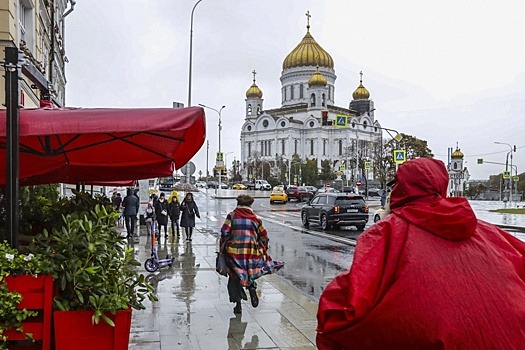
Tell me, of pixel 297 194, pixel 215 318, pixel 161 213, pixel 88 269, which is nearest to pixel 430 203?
pixel 88 269

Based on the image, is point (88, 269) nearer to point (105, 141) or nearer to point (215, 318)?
point (105, 141)

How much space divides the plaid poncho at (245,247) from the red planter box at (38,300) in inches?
136

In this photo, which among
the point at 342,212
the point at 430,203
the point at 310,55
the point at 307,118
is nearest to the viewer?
the point at 430,203

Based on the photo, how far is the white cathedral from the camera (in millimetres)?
115812

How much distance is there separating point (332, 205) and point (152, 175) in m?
16.0

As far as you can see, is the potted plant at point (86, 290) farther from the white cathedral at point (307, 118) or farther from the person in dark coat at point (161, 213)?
the white cathedral at point (307, 118)

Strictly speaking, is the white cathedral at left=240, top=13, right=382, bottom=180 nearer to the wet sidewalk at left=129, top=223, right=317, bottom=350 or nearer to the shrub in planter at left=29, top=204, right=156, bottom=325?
the wet sidewalk at left=129, top=223, right=317, bottom=350

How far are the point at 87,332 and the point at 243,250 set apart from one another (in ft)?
11.2

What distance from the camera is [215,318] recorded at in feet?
24.5

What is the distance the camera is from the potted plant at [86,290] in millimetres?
4199

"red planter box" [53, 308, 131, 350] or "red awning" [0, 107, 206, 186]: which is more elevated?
A: "red awning" [0, 107, 206, 186]

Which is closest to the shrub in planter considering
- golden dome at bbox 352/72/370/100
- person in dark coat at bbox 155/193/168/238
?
person in dark coat at bbox 155/193/168/238

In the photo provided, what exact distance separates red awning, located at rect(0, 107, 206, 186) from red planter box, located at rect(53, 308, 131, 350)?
4.50 ft

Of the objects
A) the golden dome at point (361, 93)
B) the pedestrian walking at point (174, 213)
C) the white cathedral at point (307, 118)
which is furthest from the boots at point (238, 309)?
the golden dome at point (361, 93)
